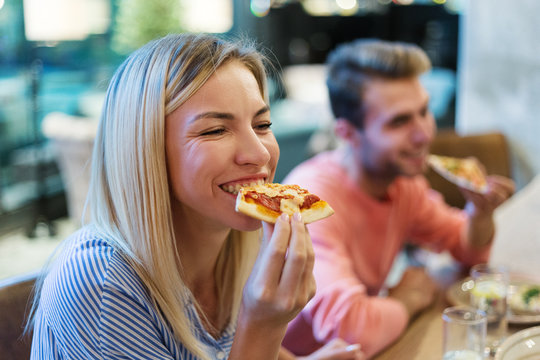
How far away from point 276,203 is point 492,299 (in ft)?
2.18

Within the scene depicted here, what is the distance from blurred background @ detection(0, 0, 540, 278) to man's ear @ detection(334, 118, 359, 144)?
246 millimetres

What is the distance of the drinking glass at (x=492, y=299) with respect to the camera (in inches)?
52.4

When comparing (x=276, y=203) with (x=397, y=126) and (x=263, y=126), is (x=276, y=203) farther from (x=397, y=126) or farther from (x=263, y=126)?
(x=397, y=126)

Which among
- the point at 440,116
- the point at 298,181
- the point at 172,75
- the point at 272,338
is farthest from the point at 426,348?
the point at 440,116

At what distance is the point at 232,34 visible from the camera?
5992 mm

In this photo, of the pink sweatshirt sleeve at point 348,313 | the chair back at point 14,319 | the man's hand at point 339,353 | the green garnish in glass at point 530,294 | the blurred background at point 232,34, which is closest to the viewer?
the chair back at point 14,319

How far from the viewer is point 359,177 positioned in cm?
193

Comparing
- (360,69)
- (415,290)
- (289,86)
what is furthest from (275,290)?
(289,86)

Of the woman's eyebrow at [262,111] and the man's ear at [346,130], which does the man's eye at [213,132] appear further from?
the man's ear at [346,130]

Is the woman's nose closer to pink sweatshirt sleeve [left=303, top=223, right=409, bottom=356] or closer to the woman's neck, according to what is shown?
the woman's neck

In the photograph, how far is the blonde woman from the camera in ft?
3.00

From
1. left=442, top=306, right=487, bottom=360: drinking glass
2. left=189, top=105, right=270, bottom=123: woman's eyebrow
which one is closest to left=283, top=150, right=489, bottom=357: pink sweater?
left=442, top=306, right=487, bottom=360: drinking glass

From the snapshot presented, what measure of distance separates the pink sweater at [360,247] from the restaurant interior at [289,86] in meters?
0.09

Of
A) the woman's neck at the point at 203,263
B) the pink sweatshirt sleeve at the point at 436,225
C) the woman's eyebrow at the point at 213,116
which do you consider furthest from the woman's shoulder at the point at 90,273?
the pink sweatshirt sleeve at the point at 436,225
